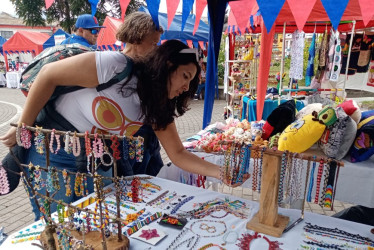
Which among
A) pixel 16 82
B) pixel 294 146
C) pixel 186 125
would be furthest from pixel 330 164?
pixel 16 82

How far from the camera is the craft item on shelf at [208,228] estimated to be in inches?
46.8

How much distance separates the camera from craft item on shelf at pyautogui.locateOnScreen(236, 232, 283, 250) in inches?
43.6

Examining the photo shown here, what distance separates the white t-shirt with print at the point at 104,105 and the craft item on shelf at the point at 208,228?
55cm

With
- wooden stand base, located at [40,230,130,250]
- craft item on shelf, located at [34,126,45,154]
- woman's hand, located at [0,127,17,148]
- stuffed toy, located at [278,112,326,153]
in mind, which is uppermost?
craft item on shelf, located at [34,126,45,154]

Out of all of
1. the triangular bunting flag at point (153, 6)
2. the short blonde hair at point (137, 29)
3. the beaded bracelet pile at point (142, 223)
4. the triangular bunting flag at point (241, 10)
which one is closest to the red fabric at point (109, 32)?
the triangular bunting flag at point (241, 10)

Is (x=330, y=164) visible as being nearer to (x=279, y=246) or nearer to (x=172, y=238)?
(x=279, y=246)

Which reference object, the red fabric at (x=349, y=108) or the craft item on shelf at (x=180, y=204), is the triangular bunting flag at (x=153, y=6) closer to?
the craft item on shelf at (x=180, y=204)

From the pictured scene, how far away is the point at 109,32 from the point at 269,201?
8.37 m

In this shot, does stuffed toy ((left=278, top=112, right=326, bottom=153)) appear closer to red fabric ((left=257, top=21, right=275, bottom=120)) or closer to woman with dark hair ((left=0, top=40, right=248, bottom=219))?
woman with dark hair ((left=0, top=40, right=248, bottom=219))

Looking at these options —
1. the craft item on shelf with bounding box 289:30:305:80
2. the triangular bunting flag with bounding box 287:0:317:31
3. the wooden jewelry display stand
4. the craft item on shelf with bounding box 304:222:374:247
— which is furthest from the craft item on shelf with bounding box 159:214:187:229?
the craft item on shelf with bounding box 289:30:305:80

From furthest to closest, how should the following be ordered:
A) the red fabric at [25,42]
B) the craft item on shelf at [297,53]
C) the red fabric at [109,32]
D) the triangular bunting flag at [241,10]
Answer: the red fabric at [25,42], the red fabric at [109,32], the craft item on shelf at [297,53], the triangular bunting flag at [241,10]

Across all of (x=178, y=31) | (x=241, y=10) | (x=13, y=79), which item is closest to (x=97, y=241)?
(x=241, y=10)

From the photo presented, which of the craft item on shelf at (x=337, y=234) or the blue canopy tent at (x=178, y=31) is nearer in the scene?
the craft item on shelf at (x=337, y=234)

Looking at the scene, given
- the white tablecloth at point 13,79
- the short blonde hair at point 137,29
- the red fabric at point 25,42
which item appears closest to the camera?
the short blonde hair at point 137,29
